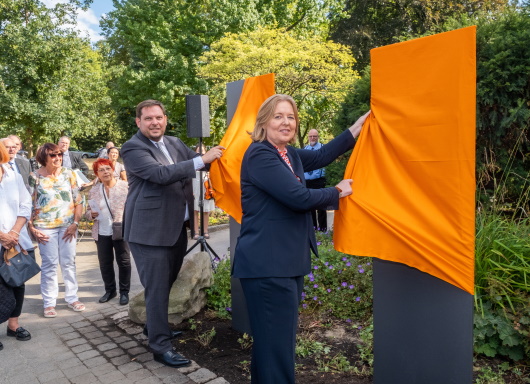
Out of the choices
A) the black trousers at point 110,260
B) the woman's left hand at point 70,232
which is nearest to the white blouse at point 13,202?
the woman's left hand at point 70,232

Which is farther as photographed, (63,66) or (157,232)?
(63,66)

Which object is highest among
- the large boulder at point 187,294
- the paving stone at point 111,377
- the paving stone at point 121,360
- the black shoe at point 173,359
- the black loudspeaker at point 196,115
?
the black loudspeaker at point 196,115

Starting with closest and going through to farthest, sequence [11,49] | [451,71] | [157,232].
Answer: [451,71]
[157,232]
[11,49]

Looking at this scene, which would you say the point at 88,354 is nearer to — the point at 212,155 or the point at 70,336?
the point at 70,336

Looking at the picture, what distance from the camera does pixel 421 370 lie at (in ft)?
8.99

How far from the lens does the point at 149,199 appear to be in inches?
159

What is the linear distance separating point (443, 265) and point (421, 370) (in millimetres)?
705

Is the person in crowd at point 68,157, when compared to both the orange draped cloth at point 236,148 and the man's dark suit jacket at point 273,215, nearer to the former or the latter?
the orange draped cloth at point 236,148

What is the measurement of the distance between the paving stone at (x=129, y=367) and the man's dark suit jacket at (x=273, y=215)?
1.86m

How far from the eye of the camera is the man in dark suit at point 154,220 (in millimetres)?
4041

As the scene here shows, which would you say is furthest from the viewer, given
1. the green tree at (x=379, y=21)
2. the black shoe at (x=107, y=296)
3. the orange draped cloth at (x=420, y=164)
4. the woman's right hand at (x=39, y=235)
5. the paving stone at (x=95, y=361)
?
the green tree at (x=379, y=21)

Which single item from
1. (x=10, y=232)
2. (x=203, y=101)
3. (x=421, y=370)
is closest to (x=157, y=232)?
(x=10, y=232)

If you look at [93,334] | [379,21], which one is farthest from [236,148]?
[379,21]

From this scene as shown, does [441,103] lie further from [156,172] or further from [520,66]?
[520,66]
